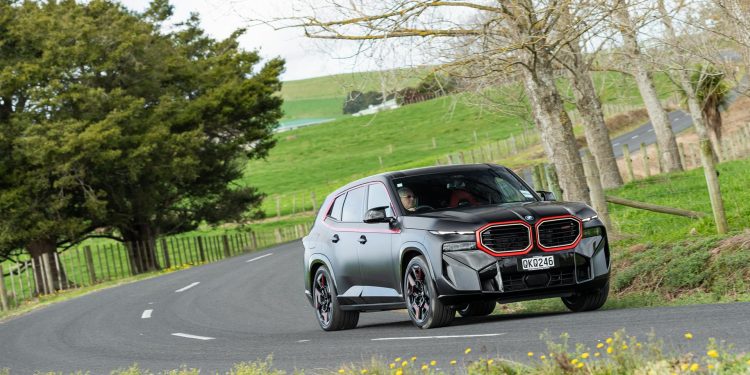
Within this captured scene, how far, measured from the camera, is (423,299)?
12.2 m

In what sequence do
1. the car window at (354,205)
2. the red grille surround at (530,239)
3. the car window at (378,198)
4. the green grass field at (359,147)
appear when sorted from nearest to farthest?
the red grille surround at (530,239)
the car window at (378,198)
the car window at (354,205)
the green grass field at (359,147)

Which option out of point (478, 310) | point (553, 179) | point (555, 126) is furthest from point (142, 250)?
point (478, 310)

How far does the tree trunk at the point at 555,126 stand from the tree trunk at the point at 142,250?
2439 centimetres

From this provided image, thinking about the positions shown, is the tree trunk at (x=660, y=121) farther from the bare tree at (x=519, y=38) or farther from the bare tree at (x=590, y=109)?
the bare tree at (x=519, y=38)

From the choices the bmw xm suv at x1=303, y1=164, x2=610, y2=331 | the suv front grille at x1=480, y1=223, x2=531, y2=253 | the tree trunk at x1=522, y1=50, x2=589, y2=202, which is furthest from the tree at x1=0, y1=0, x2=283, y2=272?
the suv front grille at x1=480, y1=223, x2=531, y2=253

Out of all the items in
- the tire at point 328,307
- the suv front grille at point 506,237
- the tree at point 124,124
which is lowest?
the tire at point 328,307

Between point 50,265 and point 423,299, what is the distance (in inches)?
1087

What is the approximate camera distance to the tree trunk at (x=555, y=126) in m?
18.3

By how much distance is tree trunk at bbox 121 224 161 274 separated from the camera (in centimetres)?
4097

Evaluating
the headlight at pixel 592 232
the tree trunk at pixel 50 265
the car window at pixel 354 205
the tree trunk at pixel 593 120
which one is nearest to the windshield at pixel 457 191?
the car window at pixel 354 205

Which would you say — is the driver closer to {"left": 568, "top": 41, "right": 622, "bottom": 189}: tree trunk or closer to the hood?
the hood

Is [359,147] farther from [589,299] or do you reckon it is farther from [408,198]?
[589,299]

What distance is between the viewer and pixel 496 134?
100500 mm

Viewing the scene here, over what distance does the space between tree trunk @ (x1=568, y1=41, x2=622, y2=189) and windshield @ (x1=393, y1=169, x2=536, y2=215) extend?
529 inches
